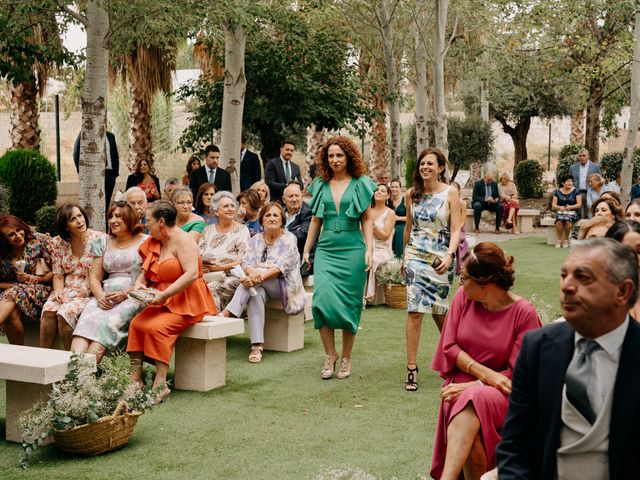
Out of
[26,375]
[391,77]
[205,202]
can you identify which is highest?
[391,77]

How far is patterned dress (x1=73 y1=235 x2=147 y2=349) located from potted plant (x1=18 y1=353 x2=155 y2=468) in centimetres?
124

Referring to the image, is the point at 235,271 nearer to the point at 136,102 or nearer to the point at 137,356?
the point at 137,356

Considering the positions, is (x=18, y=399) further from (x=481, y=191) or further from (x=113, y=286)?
(x=481, y=191)

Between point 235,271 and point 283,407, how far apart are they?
2.07 metres

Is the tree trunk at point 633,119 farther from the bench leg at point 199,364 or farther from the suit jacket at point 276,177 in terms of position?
the bench leg at point 199,364

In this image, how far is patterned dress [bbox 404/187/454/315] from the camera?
24.3 ft

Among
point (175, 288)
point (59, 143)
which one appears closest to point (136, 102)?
point (59, 143)

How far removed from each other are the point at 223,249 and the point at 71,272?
1.87m

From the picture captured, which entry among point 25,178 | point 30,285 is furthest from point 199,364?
point 25,178

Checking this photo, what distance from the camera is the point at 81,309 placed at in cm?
738

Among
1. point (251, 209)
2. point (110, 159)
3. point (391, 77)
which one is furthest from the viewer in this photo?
point (391, 77)

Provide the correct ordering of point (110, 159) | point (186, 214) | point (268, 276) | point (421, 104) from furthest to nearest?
1. point (421, 104)
2. point (110, 159)
3. point (186, 214)
4. point (268, 276)

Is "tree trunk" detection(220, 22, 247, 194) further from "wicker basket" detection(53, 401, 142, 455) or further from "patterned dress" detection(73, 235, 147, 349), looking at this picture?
"wicker basket" detection(53, 401, 142, 455)

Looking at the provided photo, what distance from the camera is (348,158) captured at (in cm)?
773
